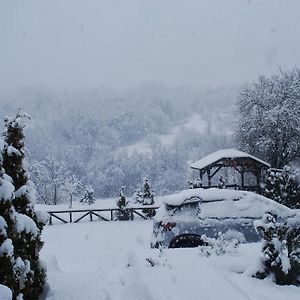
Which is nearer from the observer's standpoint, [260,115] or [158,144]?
[260,115]

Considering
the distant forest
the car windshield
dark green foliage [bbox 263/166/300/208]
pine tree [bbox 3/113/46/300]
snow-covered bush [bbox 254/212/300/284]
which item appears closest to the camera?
pine tree [bbox 3/113/46/300]

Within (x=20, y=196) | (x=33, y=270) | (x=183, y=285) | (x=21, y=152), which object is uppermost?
(x=21, y=152)

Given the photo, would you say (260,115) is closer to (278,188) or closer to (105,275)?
(278,188)

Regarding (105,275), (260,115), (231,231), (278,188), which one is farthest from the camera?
(260,115)

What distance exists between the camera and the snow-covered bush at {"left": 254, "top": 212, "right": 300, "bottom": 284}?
6258 mm

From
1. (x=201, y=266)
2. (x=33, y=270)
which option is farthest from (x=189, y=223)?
(x=33, y=270)

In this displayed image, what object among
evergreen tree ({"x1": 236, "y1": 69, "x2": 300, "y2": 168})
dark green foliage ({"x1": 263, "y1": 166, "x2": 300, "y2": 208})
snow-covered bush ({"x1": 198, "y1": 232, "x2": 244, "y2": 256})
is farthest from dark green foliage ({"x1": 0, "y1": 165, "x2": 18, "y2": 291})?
evergreen tree ({"x1": 236, "y1": 69, "x2": 300, "y2": 168})

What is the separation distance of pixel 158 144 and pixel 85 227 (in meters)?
138

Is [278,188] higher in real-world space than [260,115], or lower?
lower

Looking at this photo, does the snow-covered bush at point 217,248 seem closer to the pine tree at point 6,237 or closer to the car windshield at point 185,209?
the car windshield at point 185,209

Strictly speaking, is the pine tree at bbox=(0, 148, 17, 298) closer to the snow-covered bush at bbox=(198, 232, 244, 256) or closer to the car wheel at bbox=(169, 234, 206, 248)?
the snow-covered bush at bbox=(198, 232, 244, 256)

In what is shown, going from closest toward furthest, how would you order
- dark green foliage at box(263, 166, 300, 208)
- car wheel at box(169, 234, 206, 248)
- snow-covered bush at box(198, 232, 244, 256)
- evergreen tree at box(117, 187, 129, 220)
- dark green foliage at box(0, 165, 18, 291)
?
dark green foliage at box(0, 165, 18, 291) → snow-covered bush at box(198, 232, 244, 256) → car wheel at box(169, 234, 206, 248) → dark green foliage at box(263, 166, 300, 208) → evergreen tree at box(117, 187, 129, 220)

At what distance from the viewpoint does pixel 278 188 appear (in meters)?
19.4

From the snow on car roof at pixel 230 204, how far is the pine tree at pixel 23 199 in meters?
5.03
